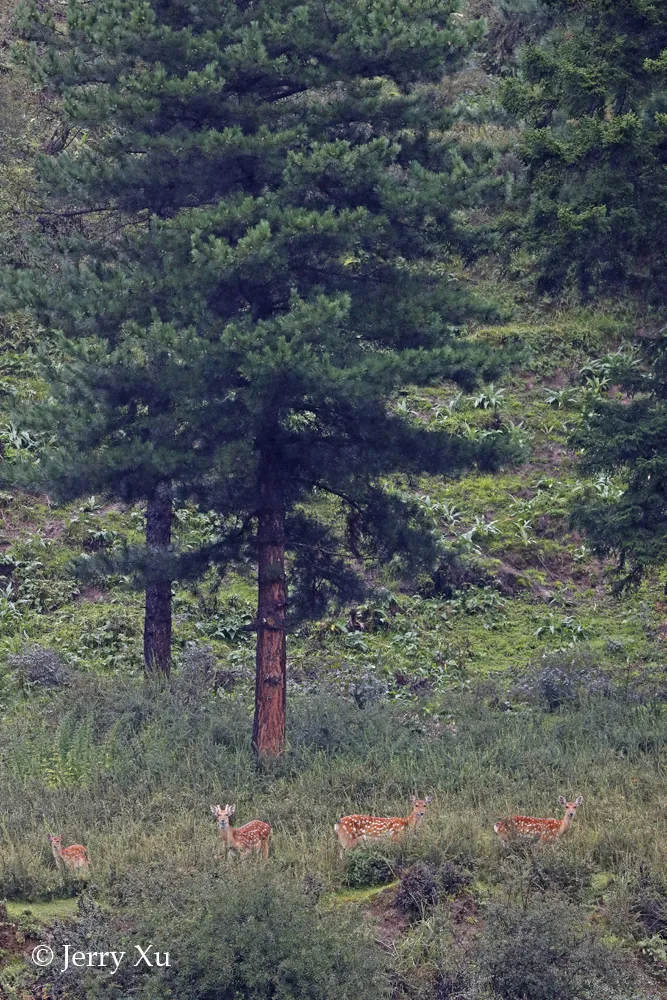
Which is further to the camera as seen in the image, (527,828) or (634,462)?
(634,462)

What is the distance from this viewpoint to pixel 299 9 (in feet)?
45.9

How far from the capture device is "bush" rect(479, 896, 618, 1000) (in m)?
9.66

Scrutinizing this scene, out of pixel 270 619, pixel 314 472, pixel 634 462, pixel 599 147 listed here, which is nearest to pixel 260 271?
pixel 314 472

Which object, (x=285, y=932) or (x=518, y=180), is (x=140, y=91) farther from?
(x=285, y=932)

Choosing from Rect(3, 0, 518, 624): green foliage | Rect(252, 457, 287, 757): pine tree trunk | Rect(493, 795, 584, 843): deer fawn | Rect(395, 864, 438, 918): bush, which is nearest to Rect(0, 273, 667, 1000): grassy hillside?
Rect(395, 864, 438, 918): bush

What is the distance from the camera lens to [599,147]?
16.0m

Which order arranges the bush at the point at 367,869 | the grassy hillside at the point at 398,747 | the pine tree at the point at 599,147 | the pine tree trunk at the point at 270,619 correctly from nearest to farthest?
the grassy hillside at the point at 398,747 < the bush at the point at 367,869 < the pine tree trunk at the point at 270,619 < the pine tree at the point at 599,147

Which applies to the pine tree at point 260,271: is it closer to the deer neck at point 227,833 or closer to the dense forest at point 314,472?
the dense forest at point 314,472

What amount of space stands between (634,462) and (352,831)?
21.3 ft

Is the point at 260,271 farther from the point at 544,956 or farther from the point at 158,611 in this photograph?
the point at 544,956

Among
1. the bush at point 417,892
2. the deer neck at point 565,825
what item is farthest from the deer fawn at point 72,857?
the deer neck at point 565,825

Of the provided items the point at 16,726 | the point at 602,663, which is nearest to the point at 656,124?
the point at 602,663

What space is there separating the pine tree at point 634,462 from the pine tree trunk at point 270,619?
389 centimetres

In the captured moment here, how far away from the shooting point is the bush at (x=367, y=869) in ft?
38.3
